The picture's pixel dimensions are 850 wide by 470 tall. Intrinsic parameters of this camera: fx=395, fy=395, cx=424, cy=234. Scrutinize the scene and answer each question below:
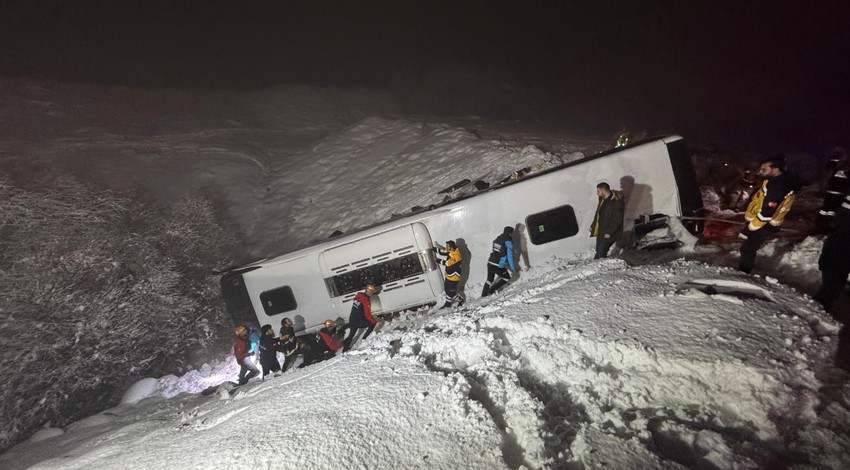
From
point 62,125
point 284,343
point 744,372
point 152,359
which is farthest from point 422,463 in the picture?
point 62,125

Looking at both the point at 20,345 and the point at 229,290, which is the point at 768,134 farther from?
the point at 20,345

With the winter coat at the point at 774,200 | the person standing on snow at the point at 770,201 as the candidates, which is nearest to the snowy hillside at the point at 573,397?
the person standing on snow at the point at 770,201

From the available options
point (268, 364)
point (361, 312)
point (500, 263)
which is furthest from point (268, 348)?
point (500, 263)

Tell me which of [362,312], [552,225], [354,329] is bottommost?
[354,329]

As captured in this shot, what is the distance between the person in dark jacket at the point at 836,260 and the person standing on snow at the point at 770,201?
59 cm

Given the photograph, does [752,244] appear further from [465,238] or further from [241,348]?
[241,348]

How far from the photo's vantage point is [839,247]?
379 centimetres

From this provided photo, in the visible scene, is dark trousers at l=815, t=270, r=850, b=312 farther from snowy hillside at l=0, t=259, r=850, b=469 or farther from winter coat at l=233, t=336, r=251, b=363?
winter coat at l=233, t=336, r=251, b=363

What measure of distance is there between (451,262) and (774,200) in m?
4.34

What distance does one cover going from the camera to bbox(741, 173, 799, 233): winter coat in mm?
4406

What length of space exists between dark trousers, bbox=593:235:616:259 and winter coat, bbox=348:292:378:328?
4.01 m

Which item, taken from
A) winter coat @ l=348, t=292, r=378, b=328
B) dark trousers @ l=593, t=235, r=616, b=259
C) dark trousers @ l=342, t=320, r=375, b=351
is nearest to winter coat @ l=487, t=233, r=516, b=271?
dark trousers @ l=593, t=235, r=616, b=259

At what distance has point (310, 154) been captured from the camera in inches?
758

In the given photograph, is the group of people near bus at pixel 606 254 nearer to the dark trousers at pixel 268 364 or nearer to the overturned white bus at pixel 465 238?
the dark trousers at pixel 268 364
